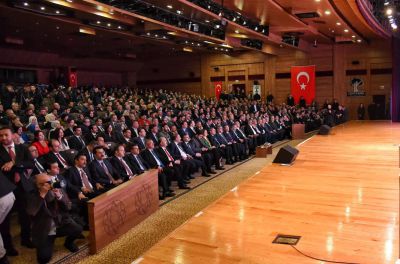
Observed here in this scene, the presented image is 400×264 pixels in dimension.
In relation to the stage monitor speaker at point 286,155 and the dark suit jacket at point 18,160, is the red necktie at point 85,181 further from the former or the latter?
the stage monitor speaker at point 286,155

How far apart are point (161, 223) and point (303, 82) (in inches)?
460

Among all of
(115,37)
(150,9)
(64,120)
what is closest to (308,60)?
(115,37)

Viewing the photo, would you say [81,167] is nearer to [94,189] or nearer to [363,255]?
[94,189]

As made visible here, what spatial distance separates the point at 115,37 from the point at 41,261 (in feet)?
28.0

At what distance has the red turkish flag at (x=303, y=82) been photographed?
552 inches

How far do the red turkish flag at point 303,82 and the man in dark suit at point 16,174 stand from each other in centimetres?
1228

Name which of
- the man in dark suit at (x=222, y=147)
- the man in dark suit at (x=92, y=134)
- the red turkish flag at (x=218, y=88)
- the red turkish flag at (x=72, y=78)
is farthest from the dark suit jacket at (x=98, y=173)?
the red turkish flag at (x=218, y=88)

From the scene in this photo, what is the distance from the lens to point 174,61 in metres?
17.3

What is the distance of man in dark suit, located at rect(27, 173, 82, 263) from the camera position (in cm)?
287

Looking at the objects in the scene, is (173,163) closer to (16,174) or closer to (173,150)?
(173,150)

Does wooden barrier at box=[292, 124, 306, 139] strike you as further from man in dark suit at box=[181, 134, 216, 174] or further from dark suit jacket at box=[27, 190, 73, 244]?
dark suit jacket at box=[27, 190, 73, 244]

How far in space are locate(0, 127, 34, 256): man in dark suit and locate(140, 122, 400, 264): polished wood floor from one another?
54.3 inches

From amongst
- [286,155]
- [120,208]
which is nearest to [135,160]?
[120,208]

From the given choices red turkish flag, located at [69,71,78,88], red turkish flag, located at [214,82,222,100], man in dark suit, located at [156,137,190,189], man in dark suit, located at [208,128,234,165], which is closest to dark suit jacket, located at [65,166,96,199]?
man in dark suit, located at [156,137,190,189]
